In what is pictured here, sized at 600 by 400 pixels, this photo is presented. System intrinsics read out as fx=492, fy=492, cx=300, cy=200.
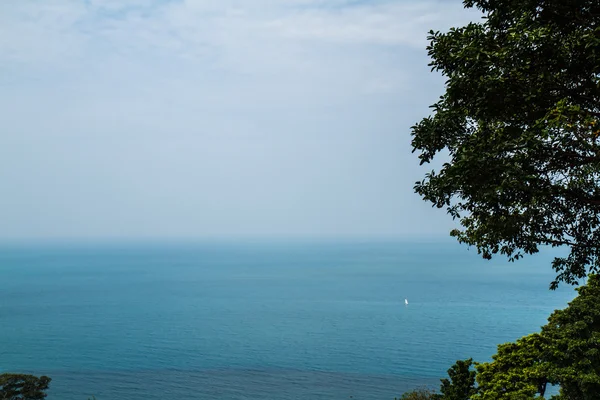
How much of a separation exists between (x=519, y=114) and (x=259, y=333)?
81.6 meters

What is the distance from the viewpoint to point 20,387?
36.1 metres

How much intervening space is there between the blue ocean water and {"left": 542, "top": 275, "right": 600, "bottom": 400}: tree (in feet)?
127

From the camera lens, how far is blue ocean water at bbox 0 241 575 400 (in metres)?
60.5

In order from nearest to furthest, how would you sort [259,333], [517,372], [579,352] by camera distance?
1. [579,352]
2. [517,372]
3. [259,333]

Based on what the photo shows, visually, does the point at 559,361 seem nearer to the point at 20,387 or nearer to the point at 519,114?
the point at 519,114

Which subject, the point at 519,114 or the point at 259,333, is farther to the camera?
the point at 259,333

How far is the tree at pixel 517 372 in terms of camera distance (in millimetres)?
19594

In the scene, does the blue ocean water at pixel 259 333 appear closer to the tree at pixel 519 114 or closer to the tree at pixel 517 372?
the tree at pixel 517 372

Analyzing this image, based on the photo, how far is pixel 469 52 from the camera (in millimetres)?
10852

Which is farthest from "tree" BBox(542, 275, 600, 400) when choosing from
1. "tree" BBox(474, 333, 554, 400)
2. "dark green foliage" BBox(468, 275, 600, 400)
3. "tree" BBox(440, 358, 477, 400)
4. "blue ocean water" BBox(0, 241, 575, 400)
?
"blue ocean water" BBox(0, 241, 575, 400)

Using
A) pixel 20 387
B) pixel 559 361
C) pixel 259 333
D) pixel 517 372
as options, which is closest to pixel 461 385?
pixel 517 372

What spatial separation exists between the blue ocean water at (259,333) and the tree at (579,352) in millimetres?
38724

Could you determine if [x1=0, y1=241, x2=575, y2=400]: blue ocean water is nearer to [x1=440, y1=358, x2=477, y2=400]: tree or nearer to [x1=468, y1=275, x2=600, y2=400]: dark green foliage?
[x1=440, y1=358, x2=477, y2=400]: tree

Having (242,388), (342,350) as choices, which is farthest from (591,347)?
(342,350)
